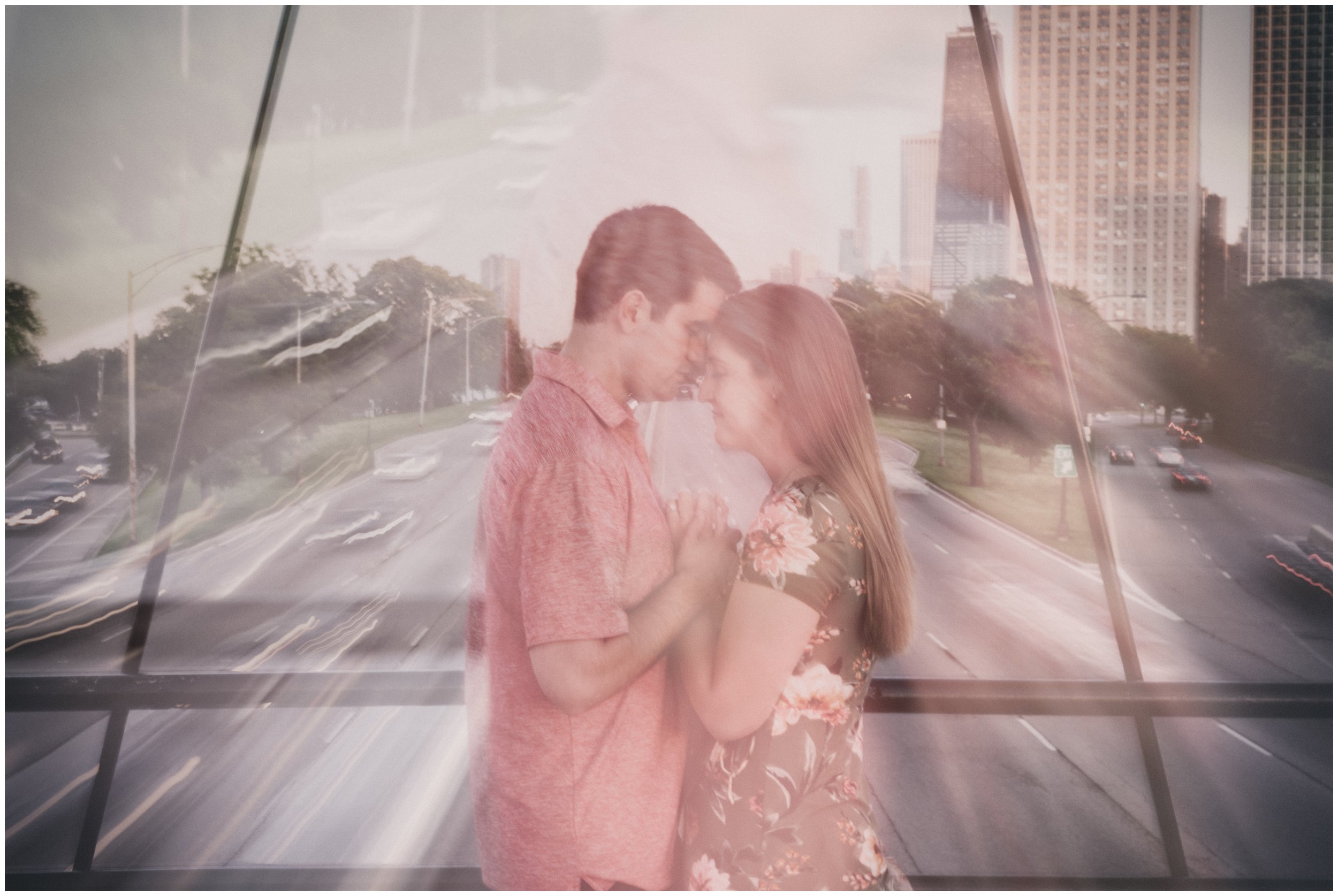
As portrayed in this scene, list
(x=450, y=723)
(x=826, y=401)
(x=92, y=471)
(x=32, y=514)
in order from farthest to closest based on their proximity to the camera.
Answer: (x=32, y=514)
(x=92, y=471)
(x=450, y=723)
(x=826, y=401)

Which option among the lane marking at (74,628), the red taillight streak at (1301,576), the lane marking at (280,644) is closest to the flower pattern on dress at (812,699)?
the lane marking at (280,644)

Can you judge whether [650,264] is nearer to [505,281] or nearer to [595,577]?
[595,577]

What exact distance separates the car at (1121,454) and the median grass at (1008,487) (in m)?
1.63

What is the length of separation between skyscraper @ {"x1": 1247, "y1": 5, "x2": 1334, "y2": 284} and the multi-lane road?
5.60 feet

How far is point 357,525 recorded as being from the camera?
1573 centimetres

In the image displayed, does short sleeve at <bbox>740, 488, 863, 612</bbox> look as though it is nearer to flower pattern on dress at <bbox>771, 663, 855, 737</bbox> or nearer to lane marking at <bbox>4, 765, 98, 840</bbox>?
flower pattern on dress at <bbox>771, 663, 855, 737</bbox>

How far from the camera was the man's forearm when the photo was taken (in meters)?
0.72

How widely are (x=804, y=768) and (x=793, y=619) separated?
0.76ft

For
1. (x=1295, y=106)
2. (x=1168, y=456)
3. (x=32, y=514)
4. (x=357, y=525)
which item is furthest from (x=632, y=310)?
(x=1168, y=456)

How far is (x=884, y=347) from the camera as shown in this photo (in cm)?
656

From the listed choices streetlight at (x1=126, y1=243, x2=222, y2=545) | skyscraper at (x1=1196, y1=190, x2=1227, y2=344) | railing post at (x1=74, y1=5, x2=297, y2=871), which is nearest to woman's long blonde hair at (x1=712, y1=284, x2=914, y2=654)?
railing post at (x1=74, y1=5, x2=297, y2=871)

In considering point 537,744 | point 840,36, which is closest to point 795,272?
point 840,36

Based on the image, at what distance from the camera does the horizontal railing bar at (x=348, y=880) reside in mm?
1213

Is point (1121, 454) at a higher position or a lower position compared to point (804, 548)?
lower
